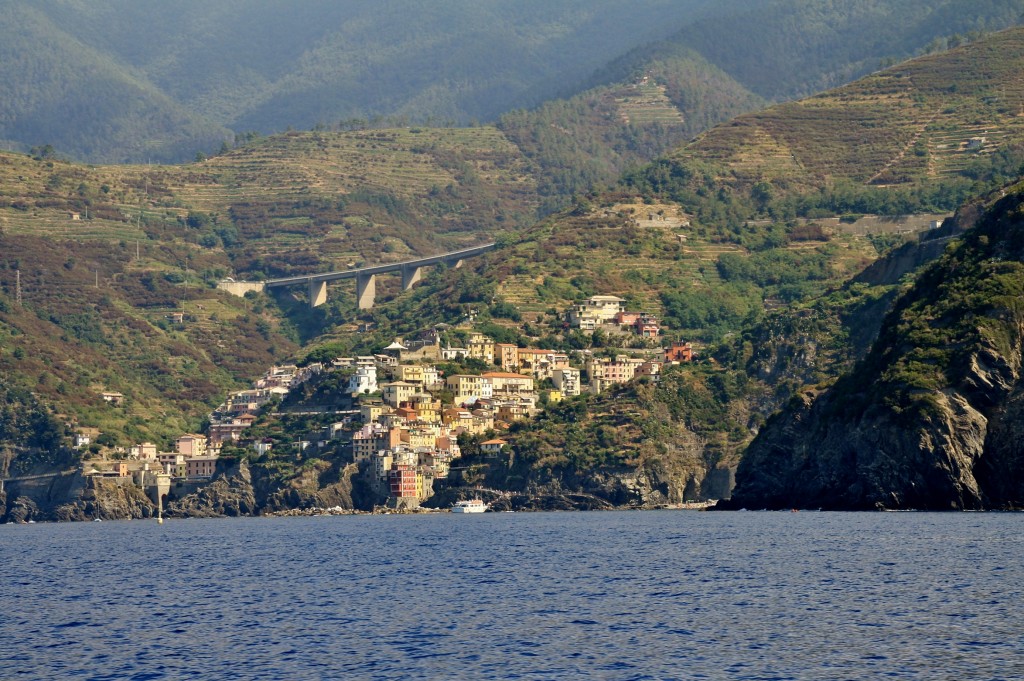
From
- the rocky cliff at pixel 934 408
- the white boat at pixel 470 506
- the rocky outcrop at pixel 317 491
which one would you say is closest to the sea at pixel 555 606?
the rocky cliff at pixel 934 408

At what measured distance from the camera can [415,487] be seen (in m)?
191

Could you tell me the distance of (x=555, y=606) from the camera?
80.2 metres

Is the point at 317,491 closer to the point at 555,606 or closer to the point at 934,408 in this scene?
the point at 934,408

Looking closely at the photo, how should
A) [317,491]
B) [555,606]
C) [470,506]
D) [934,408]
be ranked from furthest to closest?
[317,491], [470,506], [934,408], [555,606]

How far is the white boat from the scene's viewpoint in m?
181

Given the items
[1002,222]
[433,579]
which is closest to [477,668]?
[433,579]

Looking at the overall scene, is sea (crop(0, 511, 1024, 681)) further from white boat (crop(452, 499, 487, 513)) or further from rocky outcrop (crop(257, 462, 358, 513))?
rocky outcrop (crop(257, 462, 358, 513))

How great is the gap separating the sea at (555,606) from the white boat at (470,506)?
2045 inches

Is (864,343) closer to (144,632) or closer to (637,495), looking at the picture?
(637,495)

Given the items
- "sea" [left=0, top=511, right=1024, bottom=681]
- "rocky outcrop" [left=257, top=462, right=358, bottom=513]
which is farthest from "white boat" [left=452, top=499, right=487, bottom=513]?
"sea" [left=0, top=511, right=1024, bottom=681]

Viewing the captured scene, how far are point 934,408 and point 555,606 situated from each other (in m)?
53.9

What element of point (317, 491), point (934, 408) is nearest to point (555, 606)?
point (934, 408)

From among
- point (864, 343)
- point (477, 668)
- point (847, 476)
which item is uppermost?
point (864, 343)

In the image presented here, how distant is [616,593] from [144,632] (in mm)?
20021
